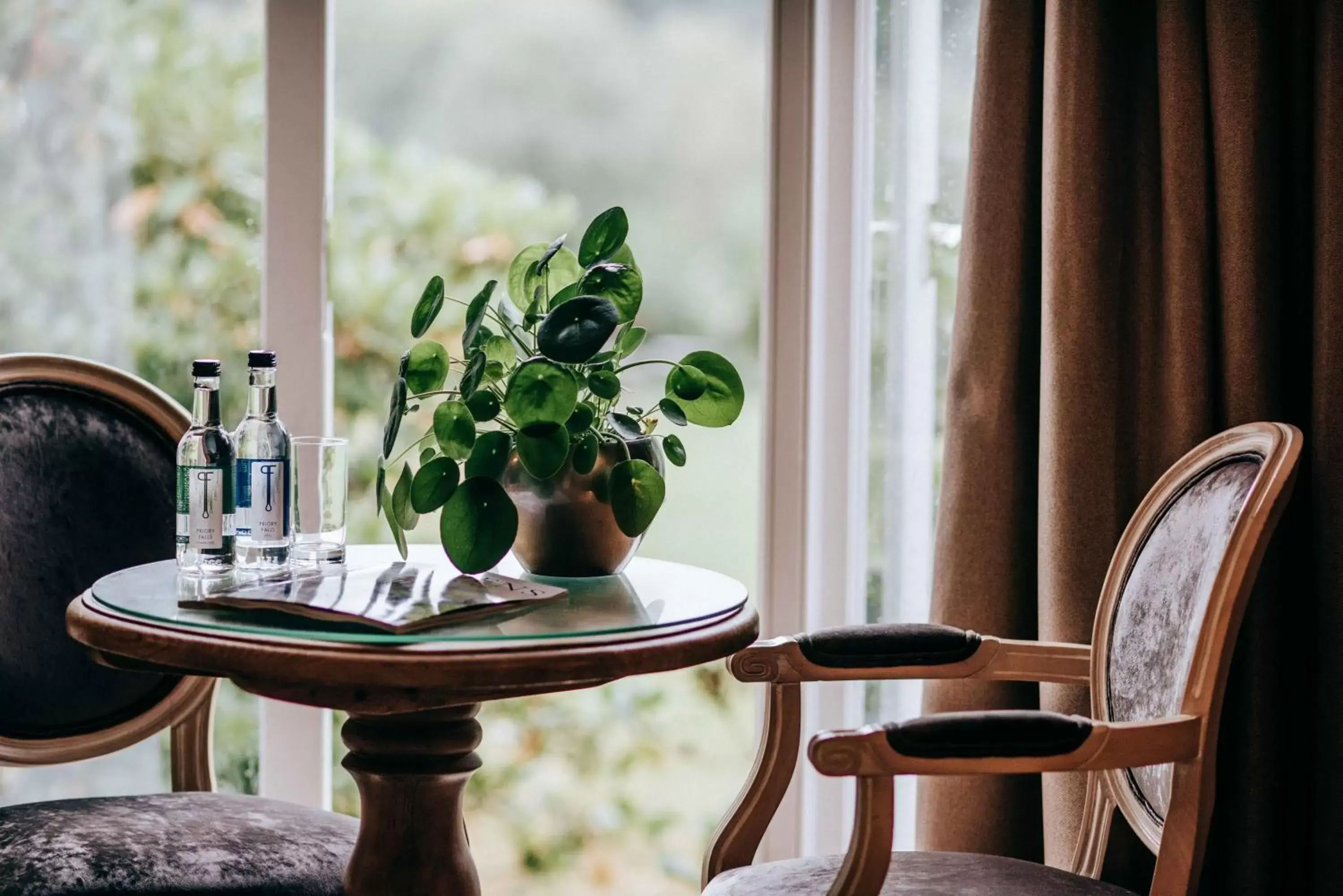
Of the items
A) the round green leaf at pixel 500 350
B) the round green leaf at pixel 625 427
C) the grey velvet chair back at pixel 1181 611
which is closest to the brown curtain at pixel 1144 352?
the grey velvet chair back at pixel 1181 611

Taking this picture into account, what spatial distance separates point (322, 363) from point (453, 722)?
1.07 m

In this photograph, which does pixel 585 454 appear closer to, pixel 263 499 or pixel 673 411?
pixel 673 411

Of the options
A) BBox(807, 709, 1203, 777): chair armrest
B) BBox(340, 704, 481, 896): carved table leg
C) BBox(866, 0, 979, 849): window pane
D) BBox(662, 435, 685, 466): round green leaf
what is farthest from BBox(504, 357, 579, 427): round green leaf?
BBox(866, 0, 979, 849): window pane

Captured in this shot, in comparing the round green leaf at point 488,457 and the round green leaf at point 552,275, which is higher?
the round green leaf at point 552,275

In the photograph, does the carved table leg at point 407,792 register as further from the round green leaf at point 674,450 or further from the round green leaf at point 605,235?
the round green leaf at point 605,235

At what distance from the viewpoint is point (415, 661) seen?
3.33 ft

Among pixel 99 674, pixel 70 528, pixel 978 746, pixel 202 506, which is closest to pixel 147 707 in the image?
pixel 99 674

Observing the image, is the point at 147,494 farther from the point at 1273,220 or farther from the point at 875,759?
the point at 1273,220

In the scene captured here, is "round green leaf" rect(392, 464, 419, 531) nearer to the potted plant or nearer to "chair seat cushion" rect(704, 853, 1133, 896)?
the potted plant

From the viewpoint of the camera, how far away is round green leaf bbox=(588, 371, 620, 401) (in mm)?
1362

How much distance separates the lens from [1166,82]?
4.80 ft

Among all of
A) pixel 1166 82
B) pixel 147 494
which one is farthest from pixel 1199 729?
pixel 147 494

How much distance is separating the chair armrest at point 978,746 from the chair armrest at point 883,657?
33 centimetres

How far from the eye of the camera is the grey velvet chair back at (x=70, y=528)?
5.01 ft
